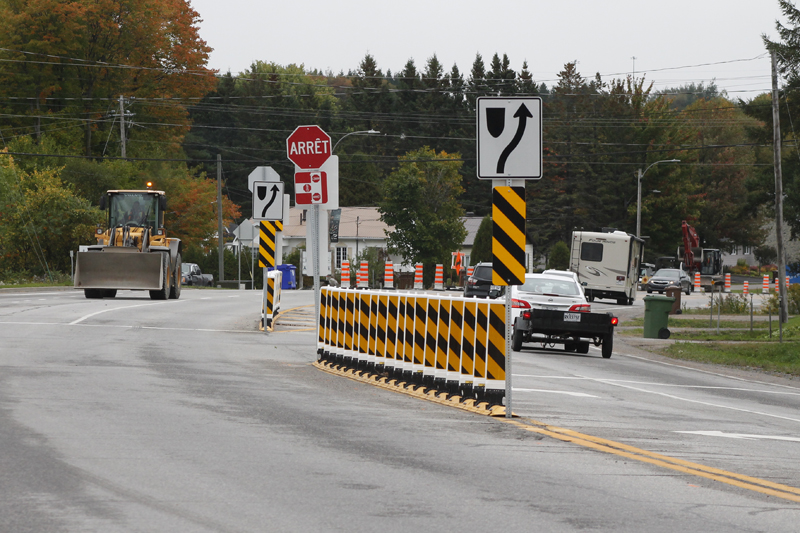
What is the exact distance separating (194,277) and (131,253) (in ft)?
106

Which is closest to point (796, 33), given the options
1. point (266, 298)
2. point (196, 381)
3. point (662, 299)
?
point (662, 299)

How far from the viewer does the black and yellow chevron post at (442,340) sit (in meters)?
12.8

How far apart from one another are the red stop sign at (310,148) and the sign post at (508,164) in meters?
5.94

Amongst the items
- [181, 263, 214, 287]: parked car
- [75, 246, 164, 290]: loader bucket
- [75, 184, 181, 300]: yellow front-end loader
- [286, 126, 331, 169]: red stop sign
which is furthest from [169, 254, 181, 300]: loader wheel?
[181, 263, 214, 287]: parked car

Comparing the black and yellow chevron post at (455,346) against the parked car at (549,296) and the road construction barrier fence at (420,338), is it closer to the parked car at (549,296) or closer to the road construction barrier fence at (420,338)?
the road construction barrier fence at (420,338)

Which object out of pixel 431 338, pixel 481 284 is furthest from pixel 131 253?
pixel 431 338

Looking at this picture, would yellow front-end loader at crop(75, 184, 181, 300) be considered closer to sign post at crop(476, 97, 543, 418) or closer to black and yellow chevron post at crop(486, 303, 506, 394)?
black and yellow chevron post at crop(486, 303, 506, 394)

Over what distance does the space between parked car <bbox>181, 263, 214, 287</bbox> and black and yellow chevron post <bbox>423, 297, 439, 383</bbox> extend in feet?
168

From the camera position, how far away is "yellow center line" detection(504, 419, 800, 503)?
7.70 m

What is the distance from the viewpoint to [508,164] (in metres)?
11.1

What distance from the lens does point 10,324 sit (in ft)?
72.3

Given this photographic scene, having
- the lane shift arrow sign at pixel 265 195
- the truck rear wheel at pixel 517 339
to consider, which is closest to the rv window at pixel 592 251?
the truck rear wheel at pixel 517 339

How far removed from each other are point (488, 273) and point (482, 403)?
58.3ft

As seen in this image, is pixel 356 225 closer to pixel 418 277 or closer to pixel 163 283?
pixel 418 277
